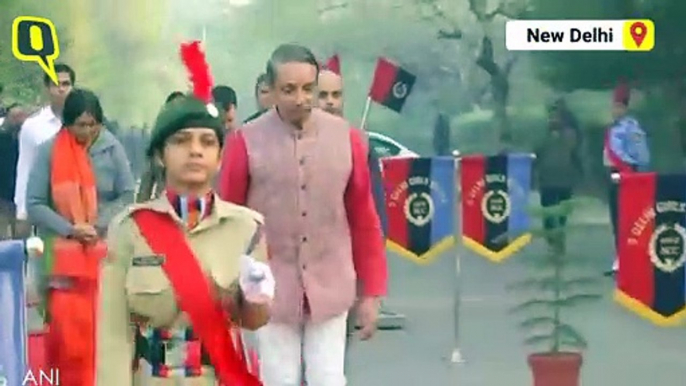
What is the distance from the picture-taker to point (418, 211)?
29.3 feet

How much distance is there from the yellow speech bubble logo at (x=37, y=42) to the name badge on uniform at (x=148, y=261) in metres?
3.84

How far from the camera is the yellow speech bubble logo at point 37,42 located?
8.38 meters

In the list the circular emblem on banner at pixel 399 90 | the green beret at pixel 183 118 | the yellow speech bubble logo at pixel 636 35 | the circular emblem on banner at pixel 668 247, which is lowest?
the circular emblem on banner at pixel 668 247

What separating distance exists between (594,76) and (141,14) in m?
1.94

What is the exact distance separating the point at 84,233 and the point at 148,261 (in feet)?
10.5

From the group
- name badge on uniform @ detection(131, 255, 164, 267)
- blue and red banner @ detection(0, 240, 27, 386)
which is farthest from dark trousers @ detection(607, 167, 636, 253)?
name badge on uniform @ detection(131, 255, 164, 267)

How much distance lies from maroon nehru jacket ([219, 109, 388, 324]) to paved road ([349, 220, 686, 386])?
2.48 metres

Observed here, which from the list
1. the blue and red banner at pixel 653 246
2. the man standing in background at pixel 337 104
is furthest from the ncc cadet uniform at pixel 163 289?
the blue and red banner at pixel 653 246

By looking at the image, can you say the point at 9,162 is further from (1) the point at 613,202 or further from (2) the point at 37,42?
(1) the point at 613,202

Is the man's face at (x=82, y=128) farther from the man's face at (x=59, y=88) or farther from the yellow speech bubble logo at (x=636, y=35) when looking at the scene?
the yellow speech bubble logo at (x=636, y=35)

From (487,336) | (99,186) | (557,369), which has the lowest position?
(557,369)

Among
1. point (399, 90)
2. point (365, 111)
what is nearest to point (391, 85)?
point (399, 90)

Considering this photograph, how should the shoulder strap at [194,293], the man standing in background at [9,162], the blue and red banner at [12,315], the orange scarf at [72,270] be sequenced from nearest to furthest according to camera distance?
the shoulder strap at [194,293] → the blue and red banner at [12,315] → the orange scarf at [72,270] → the man standing in background at [9,162]

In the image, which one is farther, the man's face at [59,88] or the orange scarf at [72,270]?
the man's face at [59,88]
